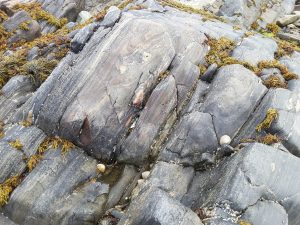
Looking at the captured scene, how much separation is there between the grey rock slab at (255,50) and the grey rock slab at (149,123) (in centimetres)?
275

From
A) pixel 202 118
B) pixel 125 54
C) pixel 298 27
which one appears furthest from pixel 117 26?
pixel 298 27

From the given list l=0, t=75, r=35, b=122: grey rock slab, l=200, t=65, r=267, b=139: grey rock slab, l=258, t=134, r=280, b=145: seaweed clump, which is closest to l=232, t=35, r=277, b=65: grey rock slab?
l=200, t=65, r=267, b=139: grey rock slab

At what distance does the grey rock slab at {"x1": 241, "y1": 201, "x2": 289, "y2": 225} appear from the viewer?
7.97 meters

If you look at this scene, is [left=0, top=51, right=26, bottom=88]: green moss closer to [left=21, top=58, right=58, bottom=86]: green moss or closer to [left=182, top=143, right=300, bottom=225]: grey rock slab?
[left=21, top=58, right=58, bottom=86]: green moss

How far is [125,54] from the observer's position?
10914mm

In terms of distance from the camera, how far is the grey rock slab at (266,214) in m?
7.97

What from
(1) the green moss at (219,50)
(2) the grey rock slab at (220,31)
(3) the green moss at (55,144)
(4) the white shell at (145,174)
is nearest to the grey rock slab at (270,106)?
(1) the green moss at (219,50)

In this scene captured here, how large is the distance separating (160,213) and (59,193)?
3.40m

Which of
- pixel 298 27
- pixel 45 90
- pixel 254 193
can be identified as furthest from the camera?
pixel 298 27

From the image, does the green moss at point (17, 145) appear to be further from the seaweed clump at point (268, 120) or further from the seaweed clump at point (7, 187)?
the seaweed clump at point (268, 120)

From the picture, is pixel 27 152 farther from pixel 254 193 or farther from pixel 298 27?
pixel 298 27

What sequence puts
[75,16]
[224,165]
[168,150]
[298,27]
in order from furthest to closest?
[75,16], [298,27], [168,150], [224,165]

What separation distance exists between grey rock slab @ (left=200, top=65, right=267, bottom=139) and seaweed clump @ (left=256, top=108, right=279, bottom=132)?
1.69ft

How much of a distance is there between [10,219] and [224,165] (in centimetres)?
565
